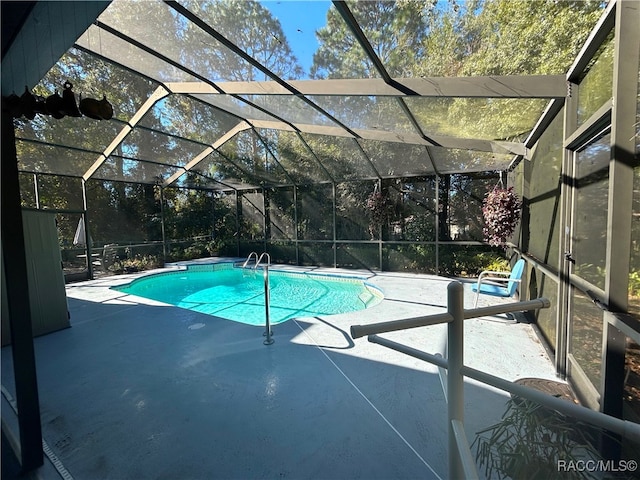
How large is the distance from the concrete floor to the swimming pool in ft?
7.53

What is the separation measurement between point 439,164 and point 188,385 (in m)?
7.09

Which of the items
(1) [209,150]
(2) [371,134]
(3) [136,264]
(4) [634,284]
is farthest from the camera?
(3) [136,264]

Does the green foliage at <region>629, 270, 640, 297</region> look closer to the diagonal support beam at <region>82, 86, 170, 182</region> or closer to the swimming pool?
the swimming pool

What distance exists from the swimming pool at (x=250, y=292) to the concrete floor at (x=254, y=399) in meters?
2.29

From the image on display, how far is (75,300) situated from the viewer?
20.4ft

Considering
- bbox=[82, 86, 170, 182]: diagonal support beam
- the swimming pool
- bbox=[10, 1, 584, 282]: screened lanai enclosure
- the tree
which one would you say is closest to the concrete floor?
the swimming pool

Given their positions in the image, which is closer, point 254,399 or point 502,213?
point 254,399

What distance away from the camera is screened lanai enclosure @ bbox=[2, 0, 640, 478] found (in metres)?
1.91

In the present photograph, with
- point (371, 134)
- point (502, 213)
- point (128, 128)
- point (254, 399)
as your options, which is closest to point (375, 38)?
point (371, 134)

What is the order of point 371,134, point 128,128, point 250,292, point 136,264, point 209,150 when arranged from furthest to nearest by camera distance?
point 136,264
point 209,150
point 250,292
point 128,128
point 371,134

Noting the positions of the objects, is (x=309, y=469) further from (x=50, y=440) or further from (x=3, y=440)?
(x=3, y=440)

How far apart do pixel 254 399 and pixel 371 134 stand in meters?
5.61

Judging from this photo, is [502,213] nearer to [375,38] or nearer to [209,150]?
[375,38]

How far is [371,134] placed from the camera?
6.27m
